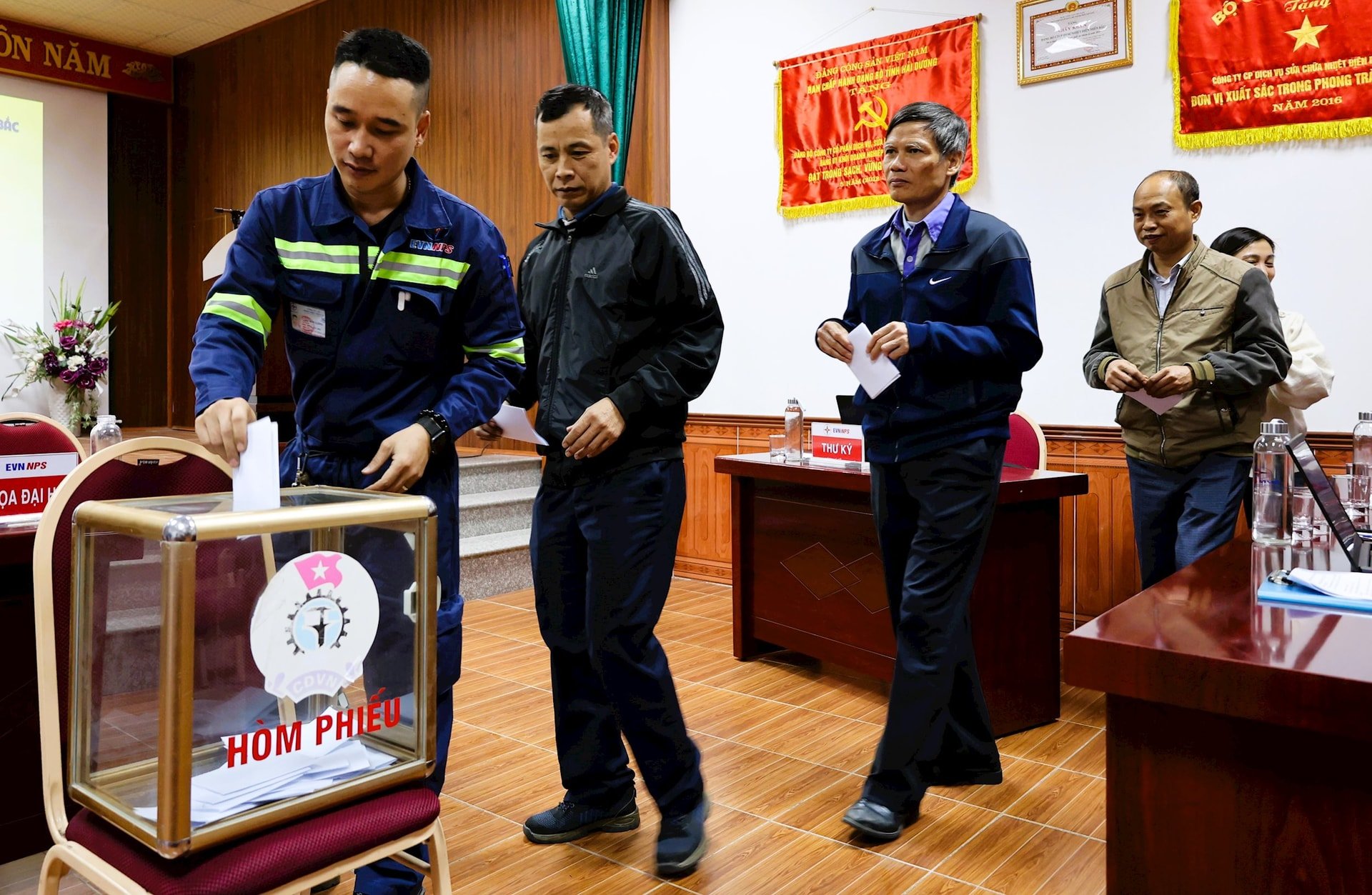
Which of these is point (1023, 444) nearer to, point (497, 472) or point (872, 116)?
point (872, 116)

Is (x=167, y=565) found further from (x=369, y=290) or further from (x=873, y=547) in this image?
(x=873, y=547)

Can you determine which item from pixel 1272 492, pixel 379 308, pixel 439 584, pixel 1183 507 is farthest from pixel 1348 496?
pixel 379 308

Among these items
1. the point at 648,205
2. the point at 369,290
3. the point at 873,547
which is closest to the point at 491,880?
the point at 369,290

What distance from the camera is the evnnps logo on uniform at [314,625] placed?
0.99 metres

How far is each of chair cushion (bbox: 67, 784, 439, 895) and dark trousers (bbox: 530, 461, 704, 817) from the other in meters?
0.70

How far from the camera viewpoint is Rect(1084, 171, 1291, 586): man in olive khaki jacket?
2.53 metres

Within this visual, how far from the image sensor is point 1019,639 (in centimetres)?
275

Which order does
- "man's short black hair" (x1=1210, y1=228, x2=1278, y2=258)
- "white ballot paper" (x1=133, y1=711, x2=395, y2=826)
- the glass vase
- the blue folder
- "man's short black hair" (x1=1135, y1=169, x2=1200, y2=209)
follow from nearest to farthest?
"white ballot paper" (x1=133, y1=711, x2=395, y2=826) → the blue folder → "man's short black hair" (x1=1135, y1=169, x2=1200, y2=209) → "man's short black hair" (x1=1210, y1=228, x2=1278, y2=258) → the glass vase

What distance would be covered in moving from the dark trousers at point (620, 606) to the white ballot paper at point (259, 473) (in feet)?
2.82

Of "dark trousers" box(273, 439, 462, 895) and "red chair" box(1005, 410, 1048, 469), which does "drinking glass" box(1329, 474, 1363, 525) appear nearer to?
"red chair" box(1005, 410, 1048, 469)

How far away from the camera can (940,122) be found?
2.11 m

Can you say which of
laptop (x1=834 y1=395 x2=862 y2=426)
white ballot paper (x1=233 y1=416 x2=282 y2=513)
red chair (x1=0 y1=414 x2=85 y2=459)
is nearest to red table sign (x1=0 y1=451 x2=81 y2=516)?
red chair (x1=0 y1=414 x2=85 y2=459)

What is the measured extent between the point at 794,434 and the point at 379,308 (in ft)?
8.87

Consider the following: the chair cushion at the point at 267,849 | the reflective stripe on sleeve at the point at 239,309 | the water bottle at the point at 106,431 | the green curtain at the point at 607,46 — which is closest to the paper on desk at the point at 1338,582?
the chair cushion at the point at 267,849
